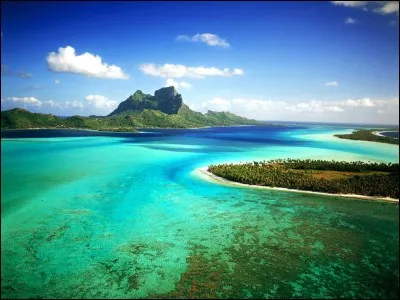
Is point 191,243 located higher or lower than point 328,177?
lower

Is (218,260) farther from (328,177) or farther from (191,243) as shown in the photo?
(328,177)

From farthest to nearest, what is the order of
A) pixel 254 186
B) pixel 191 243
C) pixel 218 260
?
pixel 254 186 → pixel 191 243 → pixel 218 260

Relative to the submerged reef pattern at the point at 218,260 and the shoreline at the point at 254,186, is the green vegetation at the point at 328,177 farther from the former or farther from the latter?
the submerged reef pattern at the point at 218,260

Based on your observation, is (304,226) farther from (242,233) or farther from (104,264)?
(104,264)

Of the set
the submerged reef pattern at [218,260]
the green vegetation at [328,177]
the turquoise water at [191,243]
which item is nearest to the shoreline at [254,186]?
the green vegetation at [328,177]

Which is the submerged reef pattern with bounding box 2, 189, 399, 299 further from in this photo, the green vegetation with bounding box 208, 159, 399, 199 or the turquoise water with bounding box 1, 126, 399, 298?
the green vegetation with bounding box 208, 159, 399, 199

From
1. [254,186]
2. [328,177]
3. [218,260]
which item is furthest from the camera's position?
[328,177]

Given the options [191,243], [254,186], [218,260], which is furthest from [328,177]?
[218,260]
